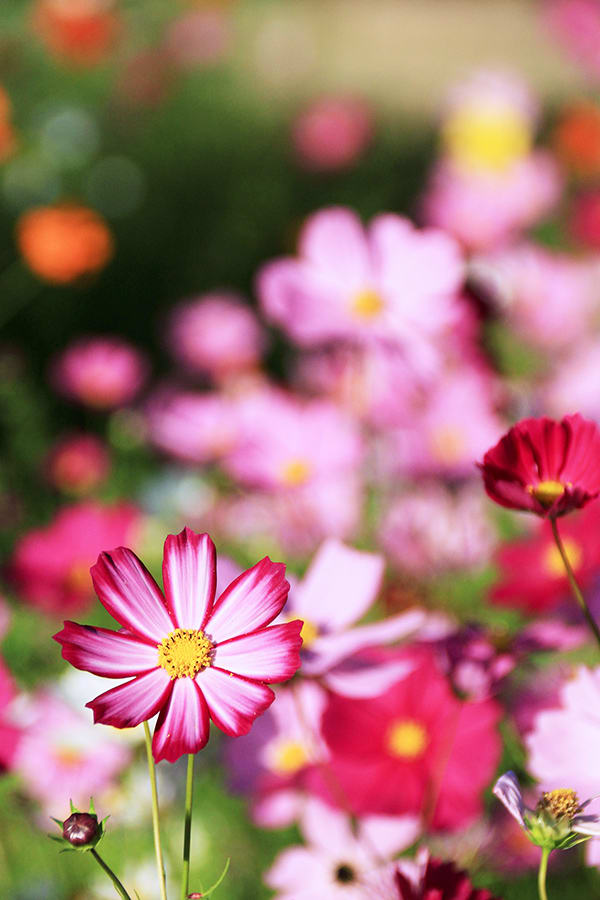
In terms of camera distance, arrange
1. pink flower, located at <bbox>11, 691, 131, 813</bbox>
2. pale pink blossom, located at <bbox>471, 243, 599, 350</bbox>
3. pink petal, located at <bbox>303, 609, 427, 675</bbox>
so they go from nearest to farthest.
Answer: pink petal, located at <bbox>303, 609, 427, 675</bbox> → pink flower, located at <bbox>11, 691, 131, 813</bbox> → pale pink blossom, located at <bbox>471, 243, 599, 350</bbox>

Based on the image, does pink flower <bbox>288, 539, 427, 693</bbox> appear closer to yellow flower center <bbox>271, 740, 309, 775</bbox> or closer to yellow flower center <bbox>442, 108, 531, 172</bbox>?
yellow flower center <bbox>271, 740, 309, 775</bbox>

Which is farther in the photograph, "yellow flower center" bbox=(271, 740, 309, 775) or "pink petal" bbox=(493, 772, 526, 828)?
"yellow flower center" bbox=(271, 740, 309, 775)

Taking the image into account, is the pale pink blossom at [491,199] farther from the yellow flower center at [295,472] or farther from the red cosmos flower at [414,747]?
the red cosmos flower at [414,747]

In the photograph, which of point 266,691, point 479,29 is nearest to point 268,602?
point 266,691

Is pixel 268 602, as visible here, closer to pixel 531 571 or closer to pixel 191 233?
pixel 531 571

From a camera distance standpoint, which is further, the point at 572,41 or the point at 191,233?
the point at 572,41

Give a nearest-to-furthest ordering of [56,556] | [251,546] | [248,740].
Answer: [248,740] < [56,556] < [251,546]

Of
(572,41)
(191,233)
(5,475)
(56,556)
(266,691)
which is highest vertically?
(572,41)

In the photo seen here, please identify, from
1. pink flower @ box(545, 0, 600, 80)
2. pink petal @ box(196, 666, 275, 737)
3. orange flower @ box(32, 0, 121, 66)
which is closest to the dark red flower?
pink petal @ box(196, 666, 275, 737)
